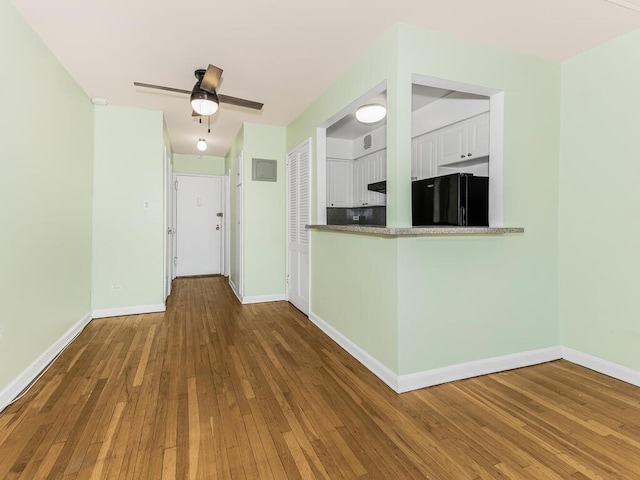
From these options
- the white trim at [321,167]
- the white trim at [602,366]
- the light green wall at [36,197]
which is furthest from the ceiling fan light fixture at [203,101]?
the white trim at [602,366]

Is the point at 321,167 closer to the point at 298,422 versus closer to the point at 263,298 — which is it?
the point at 263,298

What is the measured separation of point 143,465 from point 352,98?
2807 millimetres

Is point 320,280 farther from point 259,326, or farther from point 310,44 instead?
point 310,44

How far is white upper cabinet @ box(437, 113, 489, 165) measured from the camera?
292cm

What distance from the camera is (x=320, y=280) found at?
3600 millimetres

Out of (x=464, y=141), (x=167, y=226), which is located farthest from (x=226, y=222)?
(x=464, y=141)

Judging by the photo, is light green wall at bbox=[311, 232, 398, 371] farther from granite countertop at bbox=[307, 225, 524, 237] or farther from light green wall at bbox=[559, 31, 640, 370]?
light green wall at bbox=[559, 31, 640, 370]

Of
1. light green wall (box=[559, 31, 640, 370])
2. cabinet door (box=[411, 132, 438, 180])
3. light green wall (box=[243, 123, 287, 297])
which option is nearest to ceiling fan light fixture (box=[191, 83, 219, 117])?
light green wall (box=[243, 123, 287, 297])

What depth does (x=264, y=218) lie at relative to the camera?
4641mm

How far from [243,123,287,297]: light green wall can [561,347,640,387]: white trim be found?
3340 mm

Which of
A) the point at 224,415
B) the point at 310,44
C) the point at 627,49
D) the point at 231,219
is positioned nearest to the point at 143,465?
the point at 224,415

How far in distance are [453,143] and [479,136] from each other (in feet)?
0.99

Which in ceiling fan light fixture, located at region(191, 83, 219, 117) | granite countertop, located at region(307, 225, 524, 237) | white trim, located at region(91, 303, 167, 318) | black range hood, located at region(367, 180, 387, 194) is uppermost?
ceiling fan light fixture, located at region(191, 83, 219, 117)

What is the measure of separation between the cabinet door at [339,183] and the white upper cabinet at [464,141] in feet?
6.39
